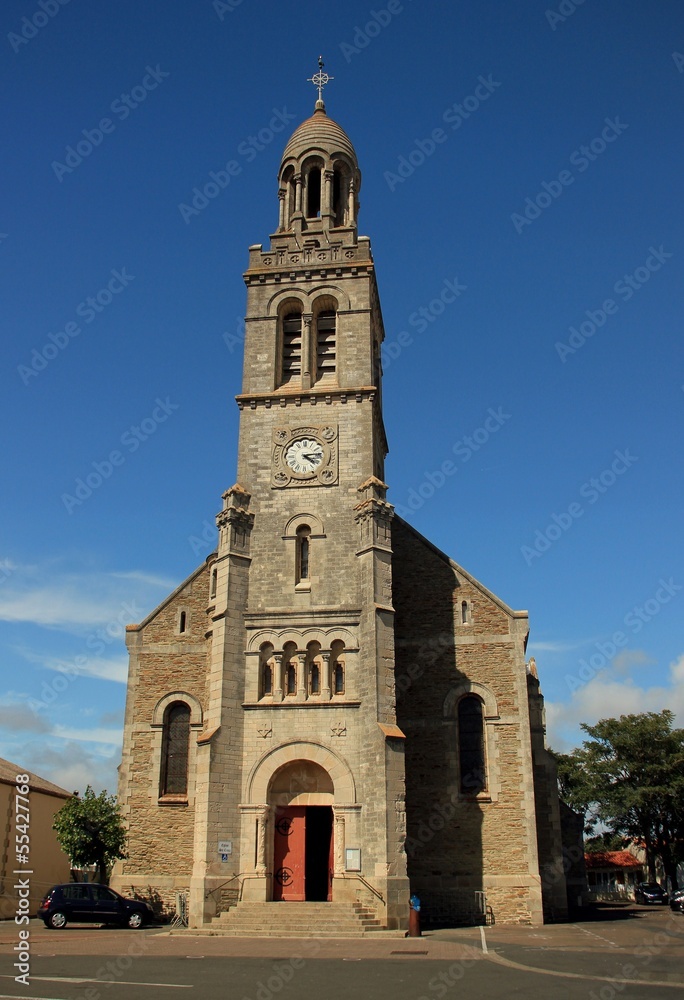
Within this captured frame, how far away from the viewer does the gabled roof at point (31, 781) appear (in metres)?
35.0

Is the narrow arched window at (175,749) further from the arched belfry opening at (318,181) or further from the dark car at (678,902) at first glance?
the dark car at (678,902)

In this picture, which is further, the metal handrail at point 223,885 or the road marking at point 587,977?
the metal handrail at point 223,885

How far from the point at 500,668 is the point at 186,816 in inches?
453

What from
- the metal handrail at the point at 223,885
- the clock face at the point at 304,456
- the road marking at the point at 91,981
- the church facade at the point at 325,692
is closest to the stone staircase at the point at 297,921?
the church facade at the point at 325,692

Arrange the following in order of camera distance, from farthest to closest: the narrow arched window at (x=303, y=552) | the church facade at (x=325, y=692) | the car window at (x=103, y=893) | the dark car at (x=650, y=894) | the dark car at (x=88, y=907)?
1. the dark car at (x=650, y=894)
2. the narrow arched window at (x=303, y=552)
3. the car window at (x=103, y=893)
4. the dark car at (x=88, y=907)
5. the church facade at (x=325, y=692)

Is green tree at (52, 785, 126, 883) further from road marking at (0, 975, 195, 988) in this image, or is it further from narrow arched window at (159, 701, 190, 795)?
road marking at (0, 975, 195, 988)

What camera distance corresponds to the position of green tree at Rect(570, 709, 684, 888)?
4575 centimetres

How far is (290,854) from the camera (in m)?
24.8

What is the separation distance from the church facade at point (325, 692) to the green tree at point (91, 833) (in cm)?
116


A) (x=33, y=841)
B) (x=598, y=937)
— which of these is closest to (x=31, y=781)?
(x=33, y=841)

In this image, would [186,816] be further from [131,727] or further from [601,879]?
[601,879]

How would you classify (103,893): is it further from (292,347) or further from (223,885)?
(292,347)

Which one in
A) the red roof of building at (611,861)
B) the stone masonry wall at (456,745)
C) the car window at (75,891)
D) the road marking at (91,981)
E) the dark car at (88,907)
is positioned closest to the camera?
the road marking at (91,981)

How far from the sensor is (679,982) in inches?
538
